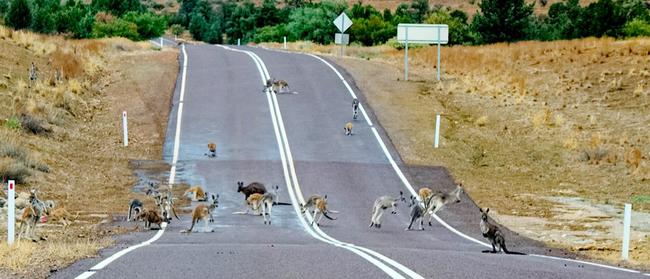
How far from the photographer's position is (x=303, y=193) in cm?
2531

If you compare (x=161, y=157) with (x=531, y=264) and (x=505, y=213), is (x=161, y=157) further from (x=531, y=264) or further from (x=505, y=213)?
(x=531, y=264)

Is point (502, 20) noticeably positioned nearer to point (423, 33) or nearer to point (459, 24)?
point (459, 24)

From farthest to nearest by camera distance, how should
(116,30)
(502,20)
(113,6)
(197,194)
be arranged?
(113,6) < (116,30) < (502,20) < (197,194)

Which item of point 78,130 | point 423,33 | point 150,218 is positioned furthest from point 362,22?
point 150,218

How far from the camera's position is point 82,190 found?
25.3 meters

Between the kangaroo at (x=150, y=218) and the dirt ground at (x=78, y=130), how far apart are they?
303 millimetres

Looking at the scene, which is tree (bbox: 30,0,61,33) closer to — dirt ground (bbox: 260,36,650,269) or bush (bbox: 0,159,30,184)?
dirt ground (bbox: 260,36,650,269)

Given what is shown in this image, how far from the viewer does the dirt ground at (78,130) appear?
55.7 feet

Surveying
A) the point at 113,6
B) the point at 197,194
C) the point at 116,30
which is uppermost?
the point at 113,6

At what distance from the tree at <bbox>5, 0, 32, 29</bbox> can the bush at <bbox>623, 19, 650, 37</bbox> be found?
43465 mm

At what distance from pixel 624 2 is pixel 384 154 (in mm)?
65156

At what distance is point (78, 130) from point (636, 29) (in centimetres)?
Answer: 4981

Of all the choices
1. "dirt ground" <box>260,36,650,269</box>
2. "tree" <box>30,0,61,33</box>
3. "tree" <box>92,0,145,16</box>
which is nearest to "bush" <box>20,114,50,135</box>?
"dirt ground" <box>260,36,650,269</box>

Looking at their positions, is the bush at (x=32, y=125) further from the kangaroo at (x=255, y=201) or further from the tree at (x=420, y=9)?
the tree at (x=420, y=9)
